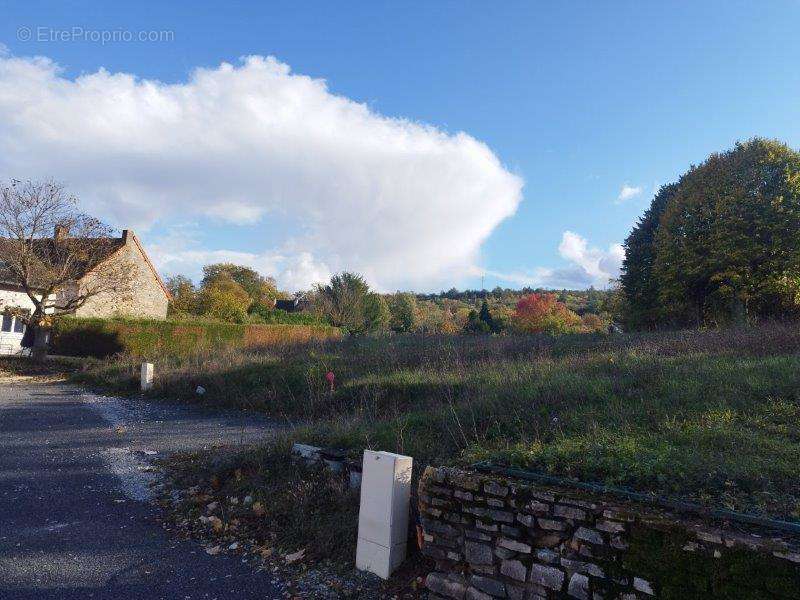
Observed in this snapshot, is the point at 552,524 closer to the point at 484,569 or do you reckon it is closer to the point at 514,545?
the point at 514,545

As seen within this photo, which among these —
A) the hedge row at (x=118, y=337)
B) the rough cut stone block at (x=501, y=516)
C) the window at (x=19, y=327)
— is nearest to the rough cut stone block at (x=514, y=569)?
the rough cut stone block at (x=501, y=516)

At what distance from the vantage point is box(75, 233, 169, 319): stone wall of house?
1058 inches

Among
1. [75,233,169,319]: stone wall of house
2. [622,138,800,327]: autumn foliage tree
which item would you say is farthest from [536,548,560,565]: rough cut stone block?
[75,233,169,319]: stone wall of house

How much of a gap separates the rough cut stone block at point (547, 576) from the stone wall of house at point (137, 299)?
2529cm

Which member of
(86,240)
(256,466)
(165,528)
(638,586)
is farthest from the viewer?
(86,240)

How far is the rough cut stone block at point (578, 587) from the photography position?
124 inches

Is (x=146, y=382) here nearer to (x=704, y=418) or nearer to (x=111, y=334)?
(x=111, y=334)

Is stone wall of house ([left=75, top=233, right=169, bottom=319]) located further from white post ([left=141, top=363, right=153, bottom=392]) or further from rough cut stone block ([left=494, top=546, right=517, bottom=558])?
rough cut stone block ([left=494, top=546, right=517, bottom=558])

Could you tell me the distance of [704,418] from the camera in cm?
498

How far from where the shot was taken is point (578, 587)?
3.19 metres

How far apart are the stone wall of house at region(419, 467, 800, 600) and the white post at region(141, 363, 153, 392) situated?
530 inches

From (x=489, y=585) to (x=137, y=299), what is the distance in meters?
30.9

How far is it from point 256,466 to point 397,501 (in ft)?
9.34

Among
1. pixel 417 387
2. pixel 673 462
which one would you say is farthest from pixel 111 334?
pixel 673 462
